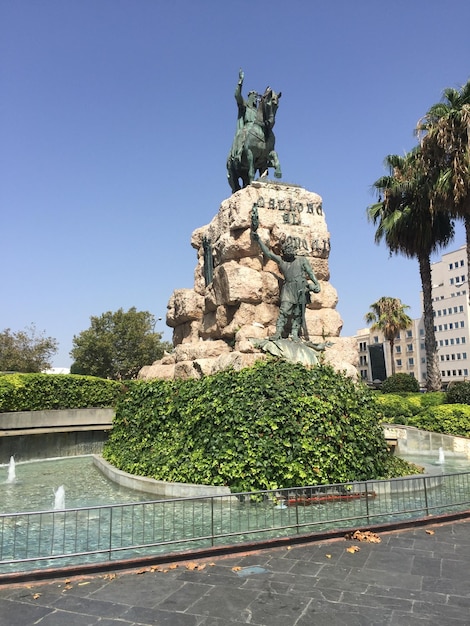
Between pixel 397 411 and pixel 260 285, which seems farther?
pixel 397 411

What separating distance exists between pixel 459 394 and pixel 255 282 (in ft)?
35.2

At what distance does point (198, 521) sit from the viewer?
7551mm

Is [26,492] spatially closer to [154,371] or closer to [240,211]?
[154,371]

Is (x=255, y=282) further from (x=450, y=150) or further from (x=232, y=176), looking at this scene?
(x=450, y=150)

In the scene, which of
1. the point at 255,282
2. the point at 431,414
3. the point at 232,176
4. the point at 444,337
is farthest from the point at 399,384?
the point at 444,337

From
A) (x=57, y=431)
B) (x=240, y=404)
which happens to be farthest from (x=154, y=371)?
(x=240, y=404)

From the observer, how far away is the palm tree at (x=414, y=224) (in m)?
24.8

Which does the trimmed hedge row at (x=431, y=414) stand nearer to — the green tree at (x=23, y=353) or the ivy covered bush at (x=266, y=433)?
the ivy covered bush at (x=266, y=433)

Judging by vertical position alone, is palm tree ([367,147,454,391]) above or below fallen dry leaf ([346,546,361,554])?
above

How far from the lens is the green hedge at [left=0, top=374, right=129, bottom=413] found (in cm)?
1553

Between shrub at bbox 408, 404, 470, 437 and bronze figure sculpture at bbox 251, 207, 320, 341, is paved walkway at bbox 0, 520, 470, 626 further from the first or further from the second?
shrub at bbox 408, 404, 470, 437

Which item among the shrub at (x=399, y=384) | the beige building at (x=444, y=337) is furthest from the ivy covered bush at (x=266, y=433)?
the beige building at (x=444, y=337)

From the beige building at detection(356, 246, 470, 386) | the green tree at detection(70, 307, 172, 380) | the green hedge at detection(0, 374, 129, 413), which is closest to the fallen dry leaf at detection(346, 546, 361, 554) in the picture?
the green hedge at detection(0, 374, 129, 413)

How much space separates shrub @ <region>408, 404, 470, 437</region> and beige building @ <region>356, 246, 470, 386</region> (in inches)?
1925
